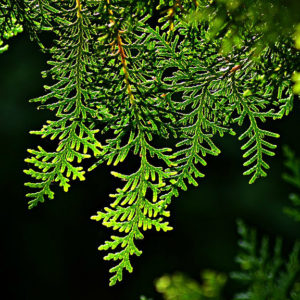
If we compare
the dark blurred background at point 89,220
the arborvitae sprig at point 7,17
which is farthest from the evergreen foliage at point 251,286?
the dark blurred background at point 89,220

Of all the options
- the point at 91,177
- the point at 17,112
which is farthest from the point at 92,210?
the point at 17,112

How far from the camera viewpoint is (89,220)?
6.59m

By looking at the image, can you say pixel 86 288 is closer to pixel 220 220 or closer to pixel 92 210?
pixel 92 210

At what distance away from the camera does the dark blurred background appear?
617cm

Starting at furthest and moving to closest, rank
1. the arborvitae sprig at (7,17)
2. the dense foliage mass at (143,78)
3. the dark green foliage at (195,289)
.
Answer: the arborvitae sprig at (7,17)
the dense foliage mass at (143,78)
the dark green foliage at (195,289)

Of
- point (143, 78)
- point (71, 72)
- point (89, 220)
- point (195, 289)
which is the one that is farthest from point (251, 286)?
point (89, 220)

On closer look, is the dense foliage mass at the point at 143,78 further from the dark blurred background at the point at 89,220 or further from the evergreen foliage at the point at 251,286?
the dark blurred background at the point at 89,220

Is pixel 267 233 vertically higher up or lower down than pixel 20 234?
higher up

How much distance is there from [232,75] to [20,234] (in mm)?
6335

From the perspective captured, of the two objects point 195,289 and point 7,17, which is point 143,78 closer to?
point 7,17

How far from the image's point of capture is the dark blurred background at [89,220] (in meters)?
6.17

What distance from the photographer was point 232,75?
1082 millimetres

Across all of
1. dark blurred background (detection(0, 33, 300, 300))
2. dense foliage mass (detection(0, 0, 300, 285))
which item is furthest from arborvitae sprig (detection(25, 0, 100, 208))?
dark blurred background (detection(0, 33, 300, 300))

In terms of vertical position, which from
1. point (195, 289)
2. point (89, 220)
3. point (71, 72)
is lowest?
point (89, 220)
